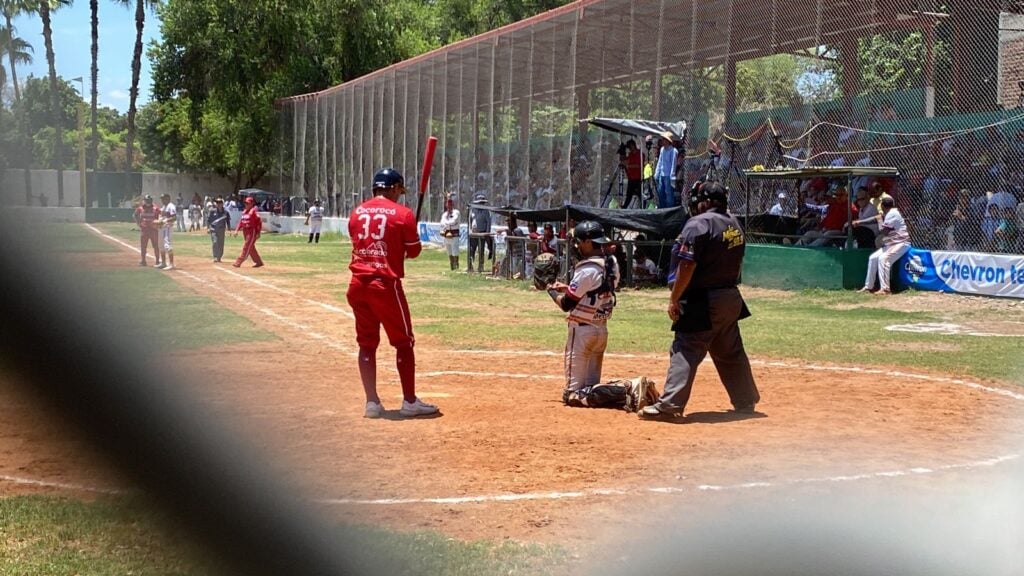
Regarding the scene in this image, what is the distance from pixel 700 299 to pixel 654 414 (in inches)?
39.2

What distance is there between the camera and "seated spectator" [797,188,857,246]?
20.5 metres

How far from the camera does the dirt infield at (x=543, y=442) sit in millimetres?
5859

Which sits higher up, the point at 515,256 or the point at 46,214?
the point at 46,214

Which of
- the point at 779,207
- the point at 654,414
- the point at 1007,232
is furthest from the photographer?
the point at 779,207

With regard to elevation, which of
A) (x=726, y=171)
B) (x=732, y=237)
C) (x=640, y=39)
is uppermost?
(x=640, y=39)

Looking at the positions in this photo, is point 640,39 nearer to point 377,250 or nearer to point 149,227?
point 149,227

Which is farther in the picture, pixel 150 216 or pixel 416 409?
pixel 150 216

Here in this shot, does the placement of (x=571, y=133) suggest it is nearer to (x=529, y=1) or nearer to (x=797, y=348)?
(x=797, y=348)

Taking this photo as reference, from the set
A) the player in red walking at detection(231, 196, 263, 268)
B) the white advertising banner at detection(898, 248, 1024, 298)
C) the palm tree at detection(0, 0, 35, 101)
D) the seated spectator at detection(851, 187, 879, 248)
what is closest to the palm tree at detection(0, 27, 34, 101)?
the palm tree at detection(0, 0, 35, 101)

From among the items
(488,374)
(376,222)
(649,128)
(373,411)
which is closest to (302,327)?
(488,374)

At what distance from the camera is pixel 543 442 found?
7.34 metres

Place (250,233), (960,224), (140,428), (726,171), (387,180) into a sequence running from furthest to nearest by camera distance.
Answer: (250,233)
(726,171)
(960,224)
(387,180)
(140,428)

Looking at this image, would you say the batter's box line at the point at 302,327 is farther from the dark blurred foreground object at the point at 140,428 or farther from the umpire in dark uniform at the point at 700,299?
the umpire in dark uniform at the point at 700,299

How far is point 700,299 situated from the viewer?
8.10 metres
